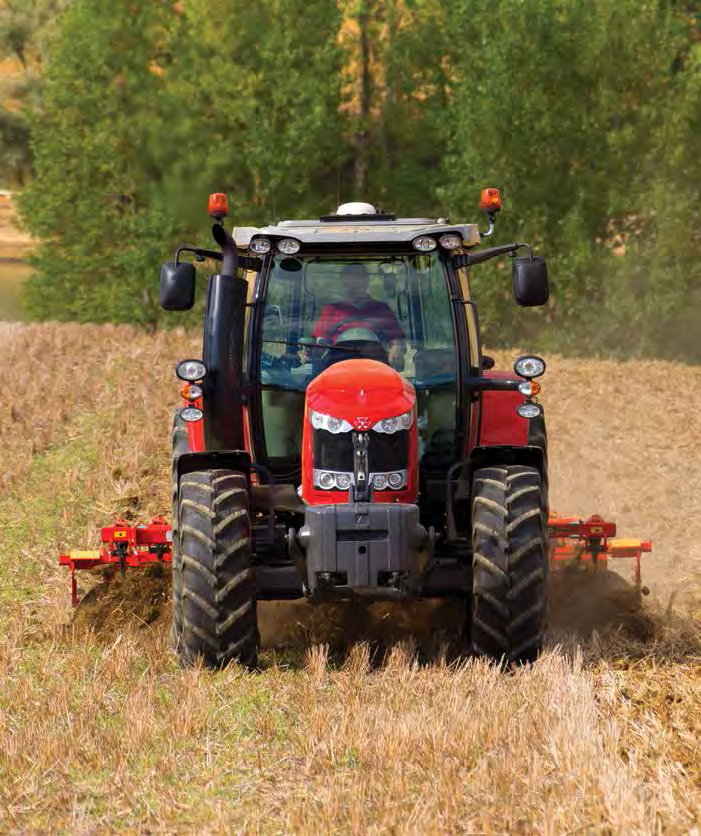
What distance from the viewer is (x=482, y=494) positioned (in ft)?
21.3

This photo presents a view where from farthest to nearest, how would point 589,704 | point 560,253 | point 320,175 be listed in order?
point 320,175 < point 560,253 < point 589,704

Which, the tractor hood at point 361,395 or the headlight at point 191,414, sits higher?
the tractor hood at point 361,395

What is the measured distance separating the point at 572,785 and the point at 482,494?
2182 millimetres

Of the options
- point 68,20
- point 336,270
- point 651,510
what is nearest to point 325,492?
point 336,270

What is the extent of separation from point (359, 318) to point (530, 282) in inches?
37.3

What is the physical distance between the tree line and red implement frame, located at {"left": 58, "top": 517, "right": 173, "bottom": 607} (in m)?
17.7

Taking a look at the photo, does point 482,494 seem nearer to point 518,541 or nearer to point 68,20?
point 518,541

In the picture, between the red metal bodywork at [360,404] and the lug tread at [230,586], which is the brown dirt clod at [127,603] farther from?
the red metal bodywork at [360,404]

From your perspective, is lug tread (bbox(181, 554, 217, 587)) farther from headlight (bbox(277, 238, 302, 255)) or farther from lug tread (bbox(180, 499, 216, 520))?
headlight (bbox(277, 238, 302, 255))

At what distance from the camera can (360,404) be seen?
6367 mm

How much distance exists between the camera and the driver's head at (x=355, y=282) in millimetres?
7117

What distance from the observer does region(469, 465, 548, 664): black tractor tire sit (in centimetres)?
631

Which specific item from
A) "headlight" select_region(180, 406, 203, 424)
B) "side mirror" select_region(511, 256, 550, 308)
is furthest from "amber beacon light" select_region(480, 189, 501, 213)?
"headlight" select_region(180, 406, 203, 424)

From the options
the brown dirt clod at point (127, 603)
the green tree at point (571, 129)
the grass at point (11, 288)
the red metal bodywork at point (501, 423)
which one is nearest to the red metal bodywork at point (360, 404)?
the red metal bodywork at point (501, 423)
